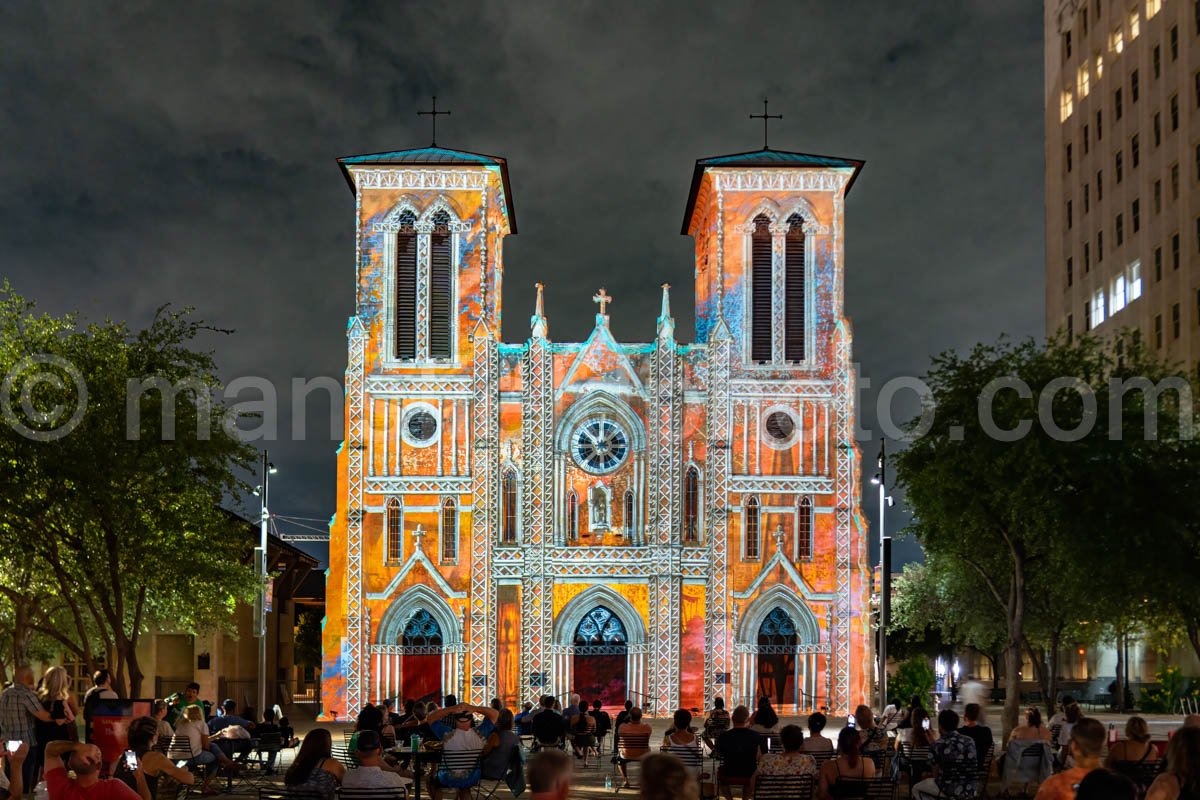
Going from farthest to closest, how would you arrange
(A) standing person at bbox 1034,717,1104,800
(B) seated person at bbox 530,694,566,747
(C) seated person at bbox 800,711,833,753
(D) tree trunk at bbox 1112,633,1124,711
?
(D) tree trunk at bbox 1112,633,1124,711
(B) seated person at bbox 530,694,566,747
(C) seated person at bbox 800,711,833,753
(A) standing person at bbox 1034,717,1104,800

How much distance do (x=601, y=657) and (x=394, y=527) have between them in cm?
813

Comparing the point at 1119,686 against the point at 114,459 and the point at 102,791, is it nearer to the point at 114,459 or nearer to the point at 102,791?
the point at 114,459

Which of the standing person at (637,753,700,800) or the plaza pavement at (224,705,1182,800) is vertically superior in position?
the standing person at (637,753,700,800)

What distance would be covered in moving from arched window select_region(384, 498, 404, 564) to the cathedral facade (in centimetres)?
7

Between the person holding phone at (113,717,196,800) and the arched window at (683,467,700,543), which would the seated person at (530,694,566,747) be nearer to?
the person holding phone at (113,717,196,800)

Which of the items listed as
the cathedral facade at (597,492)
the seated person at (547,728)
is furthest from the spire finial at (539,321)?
the seated person at (547,728)

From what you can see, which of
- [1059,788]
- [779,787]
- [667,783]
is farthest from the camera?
[779,787]

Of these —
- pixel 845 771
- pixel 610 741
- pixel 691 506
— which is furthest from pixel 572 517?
pixel 845 771

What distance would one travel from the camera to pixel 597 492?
163 feet

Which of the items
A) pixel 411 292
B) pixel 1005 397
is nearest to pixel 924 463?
pixel 1005 397

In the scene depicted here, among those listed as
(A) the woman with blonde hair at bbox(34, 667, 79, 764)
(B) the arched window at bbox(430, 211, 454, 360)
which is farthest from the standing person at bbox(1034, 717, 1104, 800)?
(B) the arched window at bbox(430, 211, 454, 360)

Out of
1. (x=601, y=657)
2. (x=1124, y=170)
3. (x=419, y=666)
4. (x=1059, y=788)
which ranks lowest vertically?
(x=419, y=666)

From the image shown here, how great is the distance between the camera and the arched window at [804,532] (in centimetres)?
4903

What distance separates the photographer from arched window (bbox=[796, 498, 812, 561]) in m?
49.0
